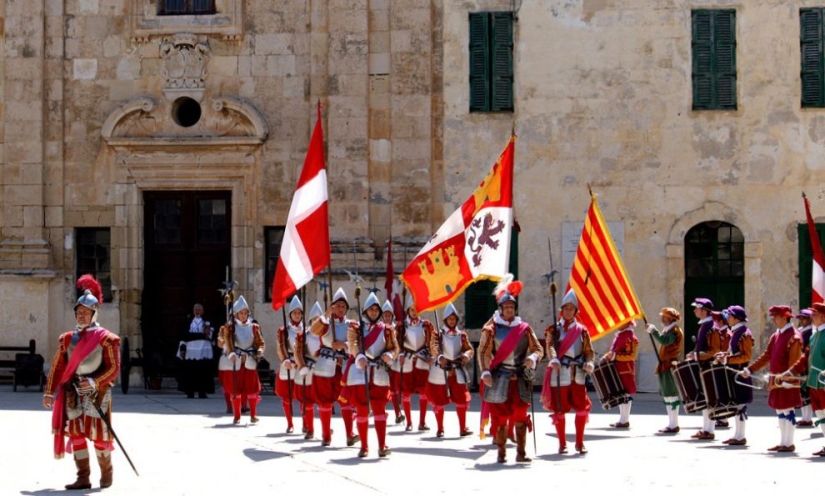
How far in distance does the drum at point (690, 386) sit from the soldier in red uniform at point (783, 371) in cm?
131

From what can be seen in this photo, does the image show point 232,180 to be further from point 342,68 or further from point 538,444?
point 538,444

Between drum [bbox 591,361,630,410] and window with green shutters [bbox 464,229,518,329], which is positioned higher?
window with green shutters [bbox 464,229,518,329]

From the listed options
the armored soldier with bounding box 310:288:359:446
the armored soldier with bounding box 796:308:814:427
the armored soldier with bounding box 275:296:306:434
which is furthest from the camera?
the armored soldier with bounding box 796:308:814:427

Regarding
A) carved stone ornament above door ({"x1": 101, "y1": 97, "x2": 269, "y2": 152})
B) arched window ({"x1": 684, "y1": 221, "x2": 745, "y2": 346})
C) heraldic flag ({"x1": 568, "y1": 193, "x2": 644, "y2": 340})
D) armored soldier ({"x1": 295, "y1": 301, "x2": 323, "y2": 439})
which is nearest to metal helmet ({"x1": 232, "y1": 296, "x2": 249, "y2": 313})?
armored soldier ({"x1": 295, "y1": 301, "x2": 323, "y2": 439})

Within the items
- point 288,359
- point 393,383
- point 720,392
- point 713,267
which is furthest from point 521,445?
point 713,267

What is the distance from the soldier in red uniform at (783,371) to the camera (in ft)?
57.6

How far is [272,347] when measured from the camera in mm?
28062

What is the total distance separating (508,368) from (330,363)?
2521 millimetres

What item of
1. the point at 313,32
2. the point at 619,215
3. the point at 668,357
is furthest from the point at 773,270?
the point at 313,32

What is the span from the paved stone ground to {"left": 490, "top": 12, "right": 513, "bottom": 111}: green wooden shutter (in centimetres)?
752

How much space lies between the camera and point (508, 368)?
1673 centimetres

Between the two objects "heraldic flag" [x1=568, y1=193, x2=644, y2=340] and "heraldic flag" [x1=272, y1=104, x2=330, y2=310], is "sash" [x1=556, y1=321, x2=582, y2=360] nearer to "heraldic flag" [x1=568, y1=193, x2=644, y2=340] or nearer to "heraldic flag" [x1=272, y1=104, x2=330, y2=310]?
"heraldic flag" [x1=568, y1=193, x2=644, y2=340]

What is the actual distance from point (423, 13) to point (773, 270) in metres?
7.53

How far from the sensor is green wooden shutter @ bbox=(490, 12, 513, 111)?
2769 cm
